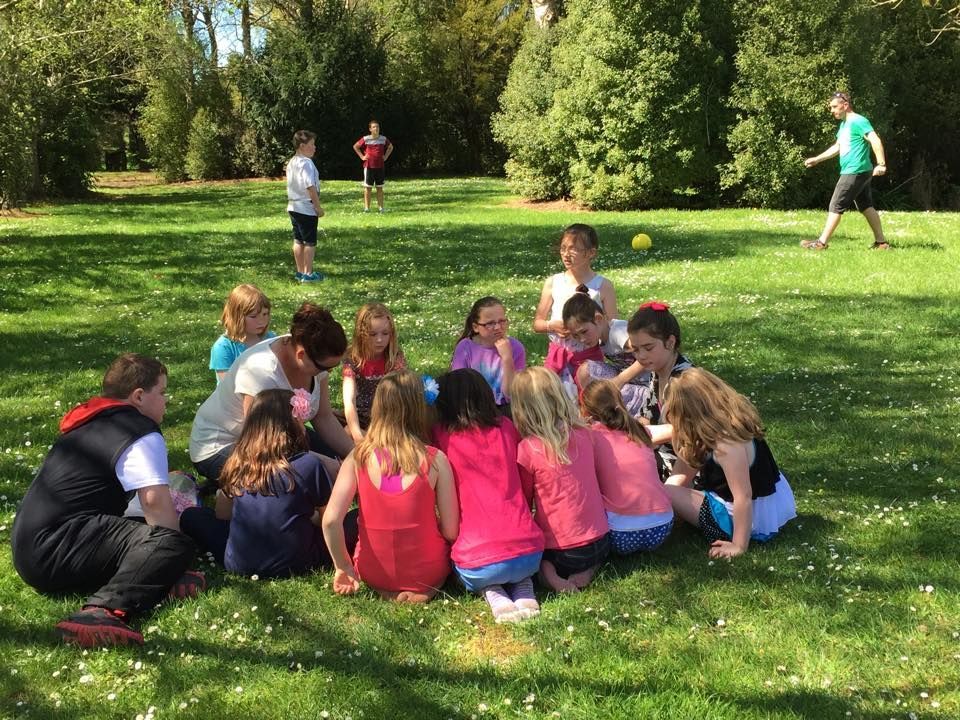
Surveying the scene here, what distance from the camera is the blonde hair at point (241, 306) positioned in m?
5.81

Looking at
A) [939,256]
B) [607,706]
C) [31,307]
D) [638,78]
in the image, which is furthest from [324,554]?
[638,78]

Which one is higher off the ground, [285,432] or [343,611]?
[285,432]

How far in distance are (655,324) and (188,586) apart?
2874mm

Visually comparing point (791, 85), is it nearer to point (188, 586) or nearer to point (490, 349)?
point (490, 349)

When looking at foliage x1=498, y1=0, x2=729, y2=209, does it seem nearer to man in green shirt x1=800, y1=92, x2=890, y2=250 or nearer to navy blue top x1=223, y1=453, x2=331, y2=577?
man in green shirt x1=800, y1=92, x2=890, y2=250

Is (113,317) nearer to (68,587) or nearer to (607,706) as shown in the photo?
(68,587)

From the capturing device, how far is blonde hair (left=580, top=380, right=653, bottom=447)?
14.9 feet

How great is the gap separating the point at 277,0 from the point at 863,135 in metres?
31.5

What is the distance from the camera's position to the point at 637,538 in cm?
443

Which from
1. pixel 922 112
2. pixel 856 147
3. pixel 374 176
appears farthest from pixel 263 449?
pixel 922 112

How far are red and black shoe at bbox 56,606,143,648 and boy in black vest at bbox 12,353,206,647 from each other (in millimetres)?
113

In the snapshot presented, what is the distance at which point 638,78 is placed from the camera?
65.1 ft

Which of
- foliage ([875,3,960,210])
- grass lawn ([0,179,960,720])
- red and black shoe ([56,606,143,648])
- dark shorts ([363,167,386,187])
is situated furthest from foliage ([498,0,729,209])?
red and black shoe ([56,606,143,648])

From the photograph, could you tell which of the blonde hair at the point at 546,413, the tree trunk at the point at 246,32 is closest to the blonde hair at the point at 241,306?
the blonde hair at the point at 546,413
